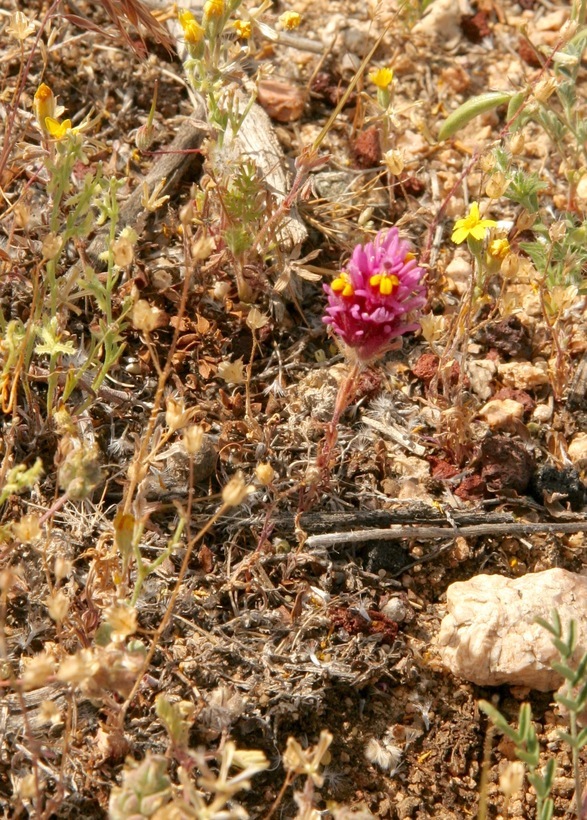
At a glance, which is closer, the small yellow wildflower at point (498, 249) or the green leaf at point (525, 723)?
the green leaf at point (525, 723)

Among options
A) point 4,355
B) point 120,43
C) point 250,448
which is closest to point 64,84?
point 120,43

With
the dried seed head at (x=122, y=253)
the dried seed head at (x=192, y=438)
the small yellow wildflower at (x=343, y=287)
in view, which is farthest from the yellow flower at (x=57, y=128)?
the dried seed head at (x=192, y=438)

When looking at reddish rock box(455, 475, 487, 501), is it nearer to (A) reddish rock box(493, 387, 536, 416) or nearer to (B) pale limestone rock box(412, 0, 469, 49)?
(A) reddish rock box(493, 387, 536, 416)

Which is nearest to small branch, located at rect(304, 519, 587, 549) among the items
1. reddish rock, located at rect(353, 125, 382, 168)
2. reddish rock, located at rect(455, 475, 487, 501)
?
reddish rock, located at rect(455, 475, 487, 501)

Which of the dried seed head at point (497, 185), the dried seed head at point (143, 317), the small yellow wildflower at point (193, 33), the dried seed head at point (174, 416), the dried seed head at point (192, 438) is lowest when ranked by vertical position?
the dried seed head at point (174, 416)

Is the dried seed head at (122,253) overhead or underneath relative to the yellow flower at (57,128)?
underneath

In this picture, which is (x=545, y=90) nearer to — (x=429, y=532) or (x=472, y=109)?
(x=472, y=109)

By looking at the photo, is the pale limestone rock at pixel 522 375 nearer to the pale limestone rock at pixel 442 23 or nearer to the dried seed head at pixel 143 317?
the dried seed head at pixel 143 317
